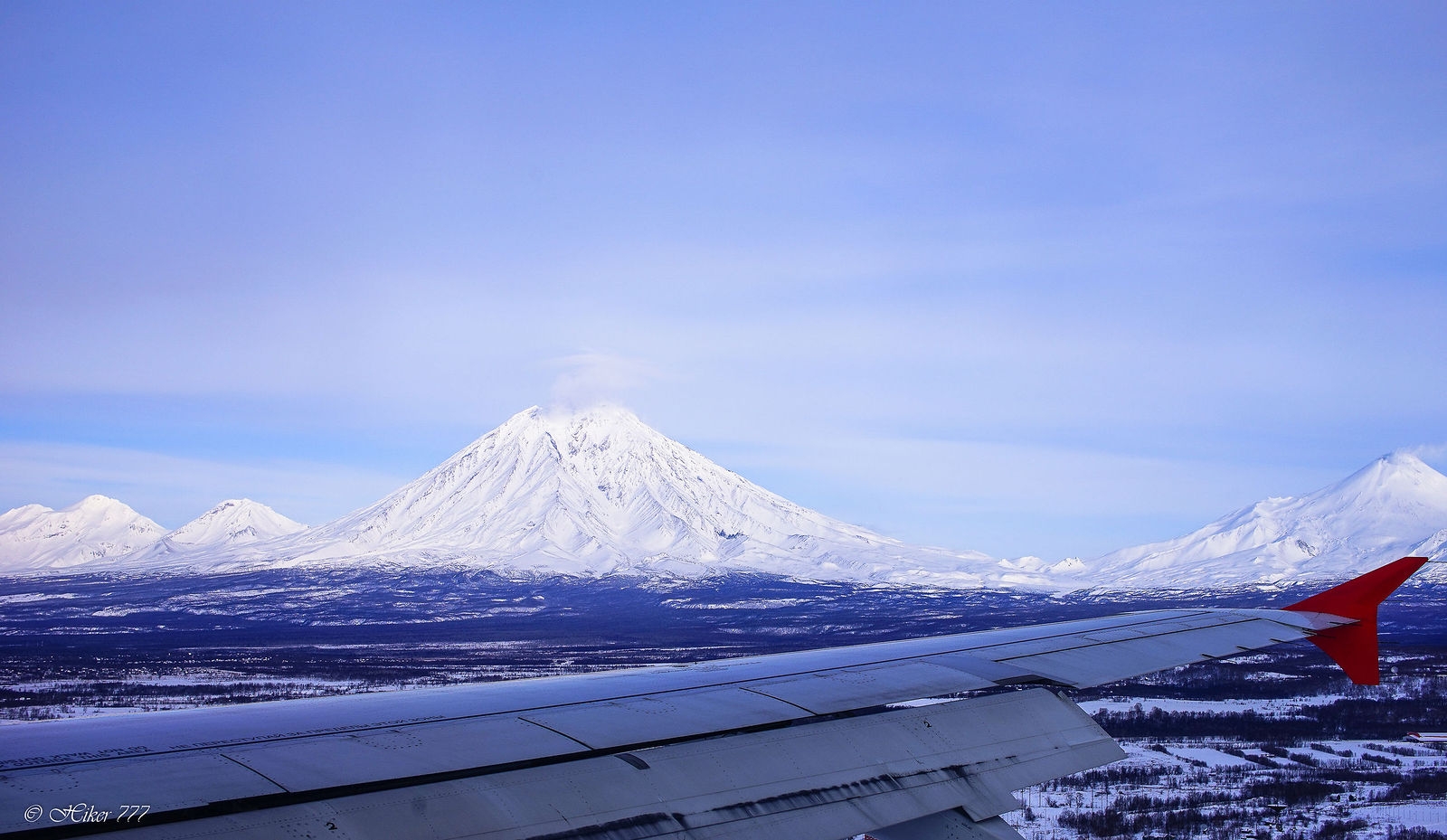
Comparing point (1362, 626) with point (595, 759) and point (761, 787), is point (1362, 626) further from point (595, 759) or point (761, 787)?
point (595, 759)

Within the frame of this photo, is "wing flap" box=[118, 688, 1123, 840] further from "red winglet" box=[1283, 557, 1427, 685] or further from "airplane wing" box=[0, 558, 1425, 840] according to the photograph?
"red winglet" box=[1283, 557, 1427, 685]

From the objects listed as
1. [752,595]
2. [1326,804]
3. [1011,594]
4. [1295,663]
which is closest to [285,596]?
[752,595]

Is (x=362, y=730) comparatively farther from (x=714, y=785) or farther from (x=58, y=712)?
(x=58, y=712)

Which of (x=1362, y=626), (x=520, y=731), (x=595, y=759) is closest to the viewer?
(x=595, y=759)

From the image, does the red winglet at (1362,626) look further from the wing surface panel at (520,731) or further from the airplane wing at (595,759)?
the airplane wing at (595,759)

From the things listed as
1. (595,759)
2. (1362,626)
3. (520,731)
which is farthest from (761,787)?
(1362,626)

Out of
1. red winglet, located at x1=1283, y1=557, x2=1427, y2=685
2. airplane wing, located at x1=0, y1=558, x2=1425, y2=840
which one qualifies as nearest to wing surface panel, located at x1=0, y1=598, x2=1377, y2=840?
airplane wing, located at x1=0, y1=558, x2=1425, y2=840

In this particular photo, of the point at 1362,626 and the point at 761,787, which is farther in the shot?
the point at 1362,626
